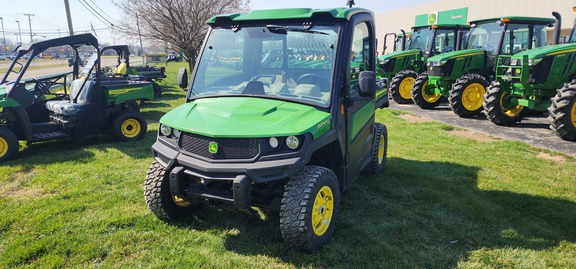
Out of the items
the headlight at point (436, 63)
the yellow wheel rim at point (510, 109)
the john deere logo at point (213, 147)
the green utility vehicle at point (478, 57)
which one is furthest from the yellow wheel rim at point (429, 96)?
the john deere logo at point (213, 147)

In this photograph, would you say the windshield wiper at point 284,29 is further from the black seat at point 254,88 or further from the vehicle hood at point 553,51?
the vehicle hood at point 553,51

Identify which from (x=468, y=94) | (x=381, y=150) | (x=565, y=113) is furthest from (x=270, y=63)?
(x=468, y=94)

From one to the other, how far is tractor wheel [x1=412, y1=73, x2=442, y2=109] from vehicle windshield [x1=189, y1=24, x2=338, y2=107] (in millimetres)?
8561

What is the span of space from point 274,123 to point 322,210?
2.89 ft

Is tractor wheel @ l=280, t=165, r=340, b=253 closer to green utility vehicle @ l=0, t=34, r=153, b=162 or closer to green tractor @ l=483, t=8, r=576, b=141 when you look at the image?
green utility vehicle @ l=0, t=34, r=153, b=162

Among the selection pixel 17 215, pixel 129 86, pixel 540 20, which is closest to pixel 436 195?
pixel 17 215

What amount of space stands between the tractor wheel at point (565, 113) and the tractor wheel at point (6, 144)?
936cm

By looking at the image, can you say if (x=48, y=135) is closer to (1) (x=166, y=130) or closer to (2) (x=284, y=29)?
(1) (x=166, y=130)

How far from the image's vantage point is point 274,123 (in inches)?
124

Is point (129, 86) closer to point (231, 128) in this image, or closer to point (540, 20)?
point (231, 128)

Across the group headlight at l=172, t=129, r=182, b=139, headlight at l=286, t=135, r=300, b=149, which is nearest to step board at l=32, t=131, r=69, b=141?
headlight at l=172, t=129, r=182, b=139

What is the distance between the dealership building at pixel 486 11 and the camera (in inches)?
819

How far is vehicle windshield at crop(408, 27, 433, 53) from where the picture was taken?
13.1 m

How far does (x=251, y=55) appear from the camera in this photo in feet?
13.1
